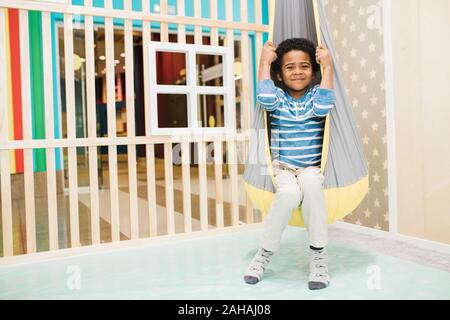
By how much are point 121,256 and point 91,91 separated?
0.79 meters

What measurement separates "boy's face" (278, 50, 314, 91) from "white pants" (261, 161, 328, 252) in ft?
1.32

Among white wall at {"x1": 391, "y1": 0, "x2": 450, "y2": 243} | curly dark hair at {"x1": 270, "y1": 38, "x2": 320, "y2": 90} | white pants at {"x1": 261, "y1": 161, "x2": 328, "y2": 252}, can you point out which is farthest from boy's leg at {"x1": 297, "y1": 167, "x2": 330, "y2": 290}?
white wall at {"x1": 391, "y1": 0, "x2": 450, "y2": 243}

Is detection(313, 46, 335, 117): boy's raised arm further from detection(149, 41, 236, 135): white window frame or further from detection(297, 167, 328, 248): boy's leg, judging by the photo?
detection(149, 41, 236, 135): white window frame

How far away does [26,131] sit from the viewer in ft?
5.91

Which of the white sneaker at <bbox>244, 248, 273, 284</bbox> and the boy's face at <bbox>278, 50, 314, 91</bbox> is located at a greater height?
the boy's face at <bbox>278, 50, 314, 91</bbox>

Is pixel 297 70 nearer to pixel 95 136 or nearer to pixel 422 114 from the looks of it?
pixel 422 114

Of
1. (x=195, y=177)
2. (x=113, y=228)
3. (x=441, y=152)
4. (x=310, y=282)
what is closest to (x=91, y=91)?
(x=113, y=228)

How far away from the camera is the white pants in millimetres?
1450

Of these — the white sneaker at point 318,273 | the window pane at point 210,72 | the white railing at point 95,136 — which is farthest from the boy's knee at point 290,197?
the window pane at point 210,72

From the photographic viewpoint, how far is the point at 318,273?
4.67 feet

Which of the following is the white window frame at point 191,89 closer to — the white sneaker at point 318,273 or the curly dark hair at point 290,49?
the curly dark hair at point 290,49

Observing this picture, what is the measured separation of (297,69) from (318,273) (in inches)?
32.0

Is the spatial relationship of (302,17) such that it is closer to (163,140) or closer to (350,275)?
(163,140)

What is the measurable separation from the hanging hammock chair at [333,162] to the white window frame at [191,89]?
0.48 m
